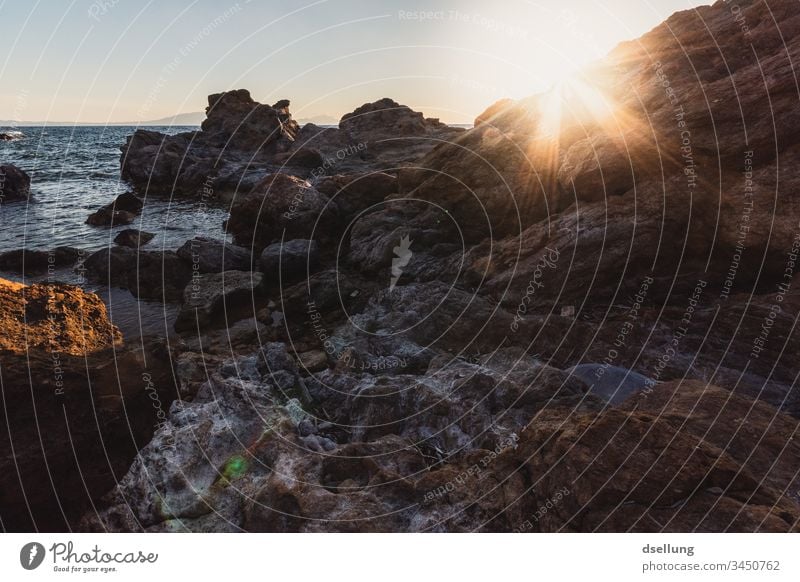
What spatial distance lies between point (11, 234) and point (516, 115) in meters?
39.4

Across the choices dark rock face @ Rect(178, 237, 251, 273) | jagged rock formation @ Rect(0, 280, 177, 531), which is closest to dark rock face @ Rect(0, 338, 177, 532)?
jagged rock formation @ Rect(0, 280, 177, 531)

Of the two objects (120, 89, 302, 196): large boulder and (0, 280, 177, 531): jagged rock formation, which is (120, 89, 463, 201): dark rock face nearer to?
(120, 89, 302, 196): large boulder

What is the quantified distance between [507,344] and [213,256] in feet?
58.8

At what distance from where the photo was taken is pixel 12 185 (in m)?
45.1

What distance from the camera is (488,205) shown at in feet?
71.5

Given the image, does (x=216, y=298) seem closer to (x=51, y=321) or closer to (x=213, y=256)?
(x=213, y=256)

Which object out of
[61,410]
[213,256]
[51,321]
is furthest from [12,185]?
[61,410]

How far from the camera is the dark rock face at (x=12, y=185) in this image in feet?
145

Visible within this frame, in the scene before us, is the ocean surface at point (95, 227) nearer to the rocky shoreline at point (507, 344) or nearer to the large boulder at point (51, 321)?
the rocky shoreline at point (507, 344)

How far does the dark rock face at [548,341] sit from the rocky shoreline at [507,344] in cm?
6

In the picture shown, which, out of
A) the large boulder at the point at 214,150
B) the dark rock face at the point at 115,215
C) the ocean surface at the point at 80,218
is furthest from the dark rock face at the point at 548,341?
the large boulder at the point at 214,150

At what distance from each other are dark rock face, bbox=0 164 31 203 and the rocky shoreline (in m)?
27.7

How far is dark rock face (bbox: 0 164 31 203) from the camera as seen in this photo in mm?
44062
